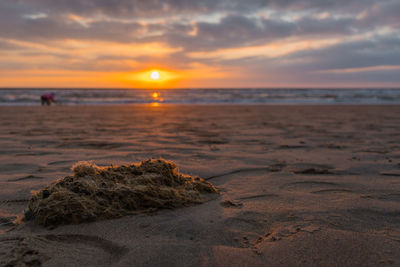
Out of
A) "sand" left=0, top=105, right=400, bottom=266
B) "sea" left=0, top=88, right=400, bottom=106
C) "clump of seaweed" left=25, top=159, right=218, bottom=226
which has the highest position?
"sea" left=0, top=88, right=400, bottom=106

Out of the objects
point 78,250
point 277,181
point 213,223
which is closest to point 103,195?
point 78,250

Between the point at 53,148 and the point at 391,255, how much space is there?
4.18 m

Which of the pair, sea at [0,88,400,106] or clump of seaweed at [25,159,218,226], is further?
sea at [0,88,400,106]

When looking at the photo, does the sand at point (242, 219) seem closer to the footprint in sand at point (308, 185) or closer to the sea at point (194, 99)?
the footprint in sand at point (308, 185)

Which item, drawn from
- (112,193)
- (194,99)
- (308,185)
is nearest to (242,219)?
(112,193)

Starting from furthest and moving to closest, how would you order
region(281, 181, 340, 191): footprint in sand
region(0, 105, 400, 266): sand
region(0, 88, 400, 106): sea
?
region(0, 88, 400, 106): sea → region(281, 181, 340, 191): footprint in sand → region(0, 105, 400, 266): sand

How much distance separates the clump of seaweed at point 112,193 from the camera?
1.77 metres

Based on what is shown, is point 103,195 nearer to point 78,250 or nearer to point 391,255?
point 78,250

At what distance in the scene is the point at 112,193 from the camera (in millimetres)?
1939

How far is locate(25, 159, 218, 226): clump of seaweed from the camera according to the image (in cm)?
177

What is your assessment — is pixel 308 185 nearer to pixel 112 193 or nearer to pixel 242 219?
pixel 242 219

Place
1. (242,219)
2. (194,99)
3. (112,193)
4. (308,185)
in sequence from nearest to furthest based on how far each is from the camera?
(242,219)
(112,193)
(308,185)
(194,99)

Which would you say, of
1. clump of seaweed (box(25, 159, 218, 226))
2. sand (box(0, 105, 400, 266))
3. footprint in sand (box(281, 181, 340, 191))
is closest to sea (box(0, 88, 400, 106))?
sand (box(0, 105, 400, 266))

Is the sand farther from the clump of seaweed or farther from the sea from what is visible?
the sea
